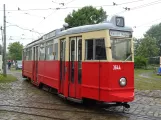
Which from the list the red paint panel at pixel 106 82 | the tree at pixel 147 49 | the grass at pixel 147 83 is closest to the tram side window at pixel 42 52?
the red paint panel at pixel 106 82

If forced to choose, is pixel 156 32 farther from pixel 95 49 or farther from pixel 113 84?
pixel 113 84

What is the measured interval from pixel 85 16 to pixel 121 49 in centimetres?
3065

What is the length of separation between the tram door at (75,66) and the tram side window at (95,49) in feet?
1.61

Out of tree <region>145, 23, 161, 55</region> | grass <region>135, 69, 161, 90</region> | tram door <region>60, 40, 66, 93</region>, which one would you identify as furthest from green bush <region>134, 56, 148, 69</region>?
tram door <region>60, 40, 66, 93</region>

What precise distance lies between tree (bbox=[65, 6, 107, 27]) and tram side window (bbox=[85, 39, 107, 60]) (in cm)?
3005

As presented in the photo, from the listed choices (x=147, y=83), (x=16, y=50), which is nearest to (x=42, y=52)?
(x=147, y=83)

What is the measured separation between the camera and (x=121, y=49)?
9.67 m

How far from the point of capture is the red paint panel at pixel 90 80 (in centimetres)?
964

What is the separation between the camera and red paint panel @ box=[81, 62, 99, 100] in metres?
9.64

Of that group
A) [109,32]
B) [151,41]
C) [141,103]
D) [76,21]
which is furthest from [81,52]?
[151,41]

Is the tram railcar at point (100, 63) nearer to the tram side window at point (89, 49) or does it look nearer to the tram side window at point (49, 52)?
the tram side window at point (89, 49)

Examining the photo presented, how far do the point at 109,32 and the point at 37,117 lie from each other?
3.53 m

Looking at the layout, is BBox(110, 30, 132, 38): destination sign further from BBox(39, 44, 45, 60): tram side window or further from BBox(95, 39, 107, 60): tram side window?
BBox(39, 44, 45, 60): tram side window

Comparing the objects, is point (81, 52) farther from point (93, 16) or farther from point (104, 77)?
point (93, 16)
